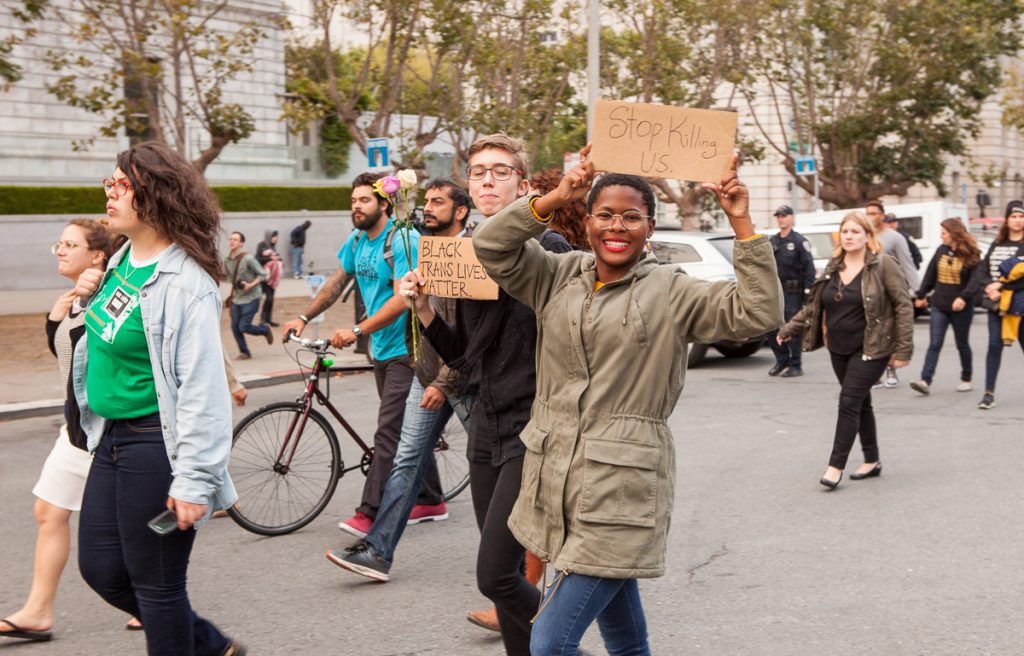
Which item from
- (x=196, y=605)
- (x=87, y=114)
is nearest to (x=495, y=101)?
(x=87, y=114)

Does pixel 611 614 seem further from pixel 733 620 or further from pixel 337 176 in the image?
pixel 337 176

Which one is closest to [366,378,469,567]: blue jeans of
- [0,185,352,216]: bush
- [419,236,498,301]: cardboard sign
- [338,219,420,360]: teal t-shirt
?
[338,219,420,360]: teal t-shirt

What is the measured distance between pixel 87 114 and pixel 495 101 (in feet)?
43.1

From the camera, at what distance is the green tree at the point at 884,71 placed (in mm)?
29141

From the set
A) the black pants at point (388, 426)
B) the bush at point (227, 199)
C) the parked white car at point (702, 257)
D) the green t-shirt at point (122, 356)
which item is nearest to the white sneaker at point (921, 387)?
the parked white car at point (702, 257)

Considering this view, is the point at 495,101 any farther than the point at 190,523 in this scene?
Yes

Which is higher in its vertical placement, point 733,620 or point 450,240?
point 450,240

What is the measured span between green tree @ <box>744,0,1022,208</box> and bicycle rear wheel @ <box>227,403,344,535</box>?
22.5 metres

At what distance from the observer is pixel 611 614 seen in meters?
3.28

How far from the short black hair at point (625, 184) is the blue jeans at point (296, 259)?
2727 cm

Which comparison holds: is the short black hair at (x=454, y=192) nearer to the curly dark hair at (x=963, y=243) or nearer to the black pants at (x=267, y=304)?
the curly dark hair at (x=963, y=243)

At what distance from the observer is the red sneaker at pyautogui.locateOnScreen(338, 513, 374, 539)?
19.1ft

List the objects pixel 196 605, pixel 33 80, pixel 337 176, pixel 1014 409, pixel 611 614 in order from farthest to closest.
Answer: pixel 337 176 → pixel 33 80 → pixel 1014 409 → pixel 196 605 → pixel 611 614

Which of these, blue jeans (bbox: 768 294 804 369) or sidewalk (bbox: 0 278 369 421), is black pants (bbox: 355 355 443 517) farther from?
blue jeans (bbox: 768 294 804 369)
